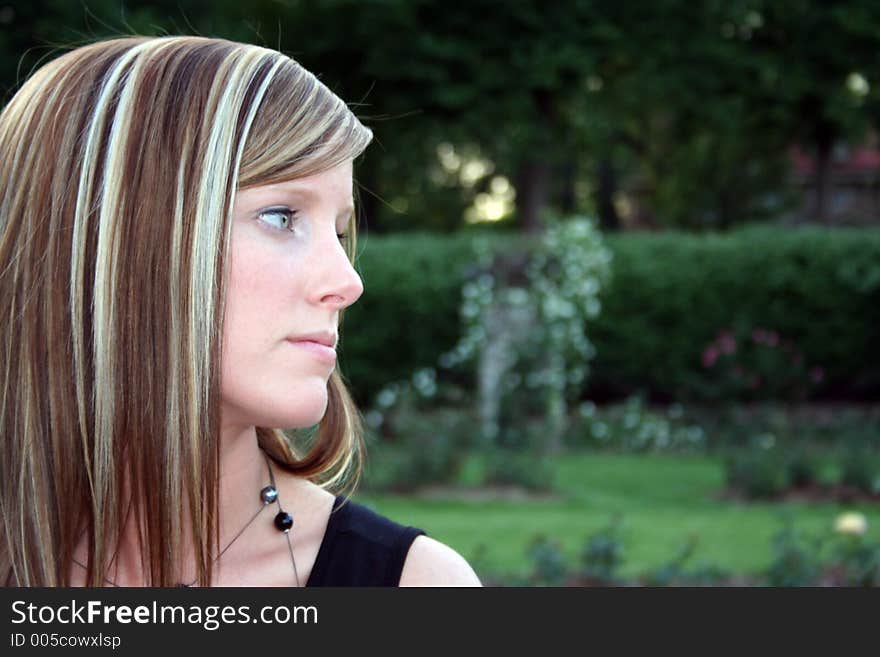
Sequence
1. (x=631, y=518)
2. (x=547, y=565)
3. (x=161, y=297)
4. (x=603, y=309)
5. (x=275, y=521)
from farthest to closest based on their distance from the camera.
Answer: (x=603, y=309) → (x=631, y=518) → (x=547, y=565) → (x=275, y=521) → (x=161, y=297)

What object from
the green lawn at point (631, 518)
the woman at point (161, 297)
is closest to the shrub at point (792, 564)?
the green lawn at point (631, 518)

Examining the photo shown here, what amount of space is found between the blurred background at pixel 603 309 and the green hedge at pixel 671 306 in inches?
1.2

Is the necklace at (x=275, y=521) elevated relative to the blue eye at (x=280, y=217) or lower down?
lower down

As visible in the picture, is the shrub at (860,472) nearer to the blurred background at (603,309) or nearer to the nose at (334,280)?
the blurred background at (603,309)

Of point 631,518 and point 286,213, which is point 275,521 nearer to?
point 286,213

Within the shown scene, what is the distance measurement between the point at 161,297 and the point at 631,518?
7002 mm

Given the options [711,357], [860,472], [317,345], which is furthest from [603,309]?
[317,345]

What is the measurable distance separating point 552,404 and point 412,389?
5.18ft

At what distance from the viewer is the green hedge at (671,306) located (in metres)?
13.1

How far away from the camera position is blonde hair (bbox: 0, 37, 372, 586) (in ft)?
4.80

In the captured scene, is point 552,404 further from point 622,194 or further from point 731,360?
point 622,194

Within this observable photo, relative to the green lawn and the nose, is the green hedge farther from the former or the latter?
the nose

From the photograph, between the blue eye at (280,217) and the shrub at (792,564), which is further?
the shrub at (792,564)

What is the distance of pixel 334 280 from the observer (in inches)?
59.4
